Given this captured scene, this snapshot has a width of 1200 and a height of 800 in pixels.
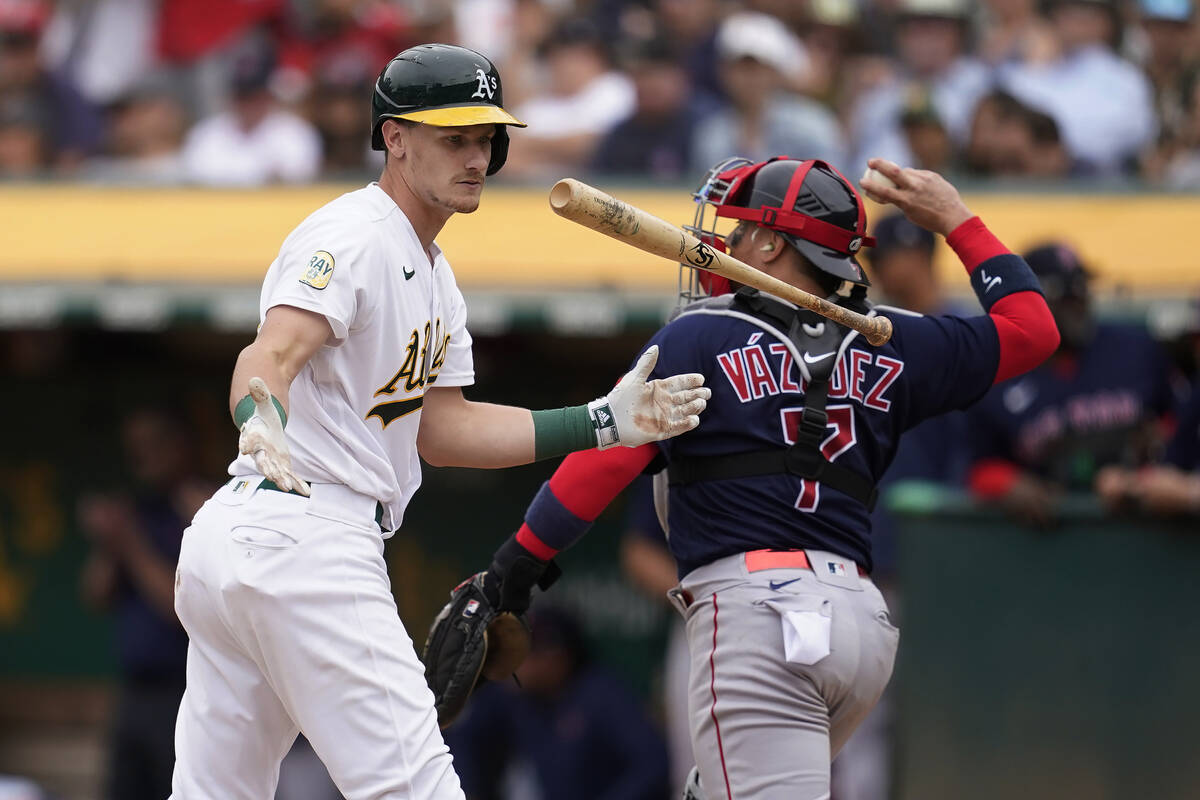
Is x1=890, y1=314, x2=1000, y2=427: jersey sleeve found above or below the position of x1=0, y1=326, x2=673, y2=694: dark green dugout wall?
above

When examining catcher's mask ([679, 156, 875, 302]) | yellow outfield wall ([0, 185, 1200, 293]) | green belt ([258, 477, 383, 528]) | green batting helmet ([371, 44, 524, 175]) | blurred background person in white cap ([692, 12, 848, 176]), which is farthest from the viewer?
blurred background person in white cap ([692, 12, 848, 176])

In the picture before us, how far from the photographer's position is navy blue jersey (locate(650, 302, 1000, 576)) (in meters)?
3.59

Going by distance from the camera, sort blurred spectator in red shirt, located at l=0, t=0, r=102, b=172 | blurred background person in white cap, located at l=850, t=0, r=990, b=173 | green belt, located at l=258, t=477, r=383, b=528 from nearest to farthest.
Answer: green belt, located at l=258, t=477, r=383, b=528 → blurred background person in white cap, located at l=850, t=0, r=990, b=173 → blurred spectator in red shirt, located at l=0, t=0, r=102, b=172

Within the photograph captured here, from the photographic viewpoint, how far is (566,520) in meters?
3.79

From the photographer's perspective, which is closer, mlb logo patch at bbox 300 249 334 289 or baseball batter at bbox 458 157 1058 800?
mlb logo patch at bbox 300 249 334 289

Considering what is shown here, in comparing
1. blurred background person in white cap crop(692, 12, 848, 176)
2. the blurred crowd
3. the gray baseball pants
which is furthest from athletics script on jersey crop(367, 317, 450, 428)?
blurred background person in white cap crop(692, 12, 848, 176)

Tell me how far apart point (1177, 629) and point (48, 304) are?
443cm

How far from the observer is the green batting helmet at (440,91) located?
11.1 feet

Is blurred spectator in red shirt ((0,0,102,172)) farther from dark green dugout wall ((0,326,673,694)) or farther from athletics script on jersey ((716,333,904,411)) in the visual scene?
athletics script on jersey ((716,333,904,411))

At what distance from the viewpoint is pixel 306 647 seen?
10.4 feet

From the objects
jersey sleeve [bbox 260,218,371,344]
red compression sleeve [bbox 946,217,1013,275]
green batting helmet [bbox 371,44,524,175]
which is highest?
green batting helmet [bbox 371,44,524,175]

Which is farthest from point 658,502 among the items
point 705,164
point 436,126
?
point 705,164

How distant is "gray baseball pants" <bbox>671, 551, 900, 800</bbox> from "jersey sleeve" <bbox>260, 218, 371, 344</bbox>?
3.29 feet

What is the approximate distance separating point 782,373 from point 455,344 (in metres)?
0.71
